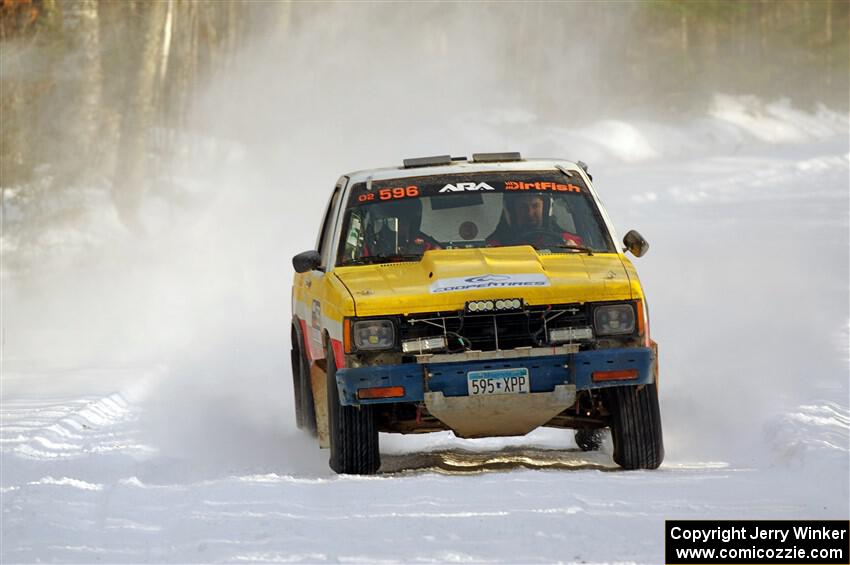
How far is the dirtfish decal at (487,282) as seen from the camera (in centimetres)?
798

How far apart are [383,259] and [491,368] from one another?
120 centimetres

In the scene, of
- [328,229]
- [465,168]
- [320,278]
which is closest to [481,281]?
[320,278]

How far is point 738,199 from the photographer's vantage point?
1425 inches

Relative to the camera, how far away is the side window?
31.8 ft

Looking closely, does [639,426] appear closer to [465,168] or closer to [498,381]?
[498,381]

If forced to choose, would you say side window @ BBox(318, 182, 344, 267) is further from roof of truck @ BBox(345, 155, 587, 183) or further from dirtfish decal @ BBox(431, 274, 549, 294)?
dirtfish decal @ BBox(431, 274, 549, 294)

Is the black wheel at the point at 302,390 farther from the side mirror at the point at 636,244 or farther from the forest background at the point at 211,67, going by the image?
the forest background at the point at 211,67

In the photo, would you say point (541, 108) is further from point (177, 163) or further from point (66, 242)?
point (66, 242)

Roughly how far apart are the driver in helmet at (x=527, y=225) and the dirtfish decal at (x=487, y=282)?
3.08ft

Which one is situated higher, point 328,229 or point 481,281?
point 328,229

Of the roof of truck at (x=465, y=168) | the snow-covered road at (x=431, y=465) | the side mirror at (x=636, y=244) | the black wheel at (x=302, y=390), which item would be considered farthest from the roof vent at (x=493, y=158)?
the snow-covered road at (x=431, y=465)

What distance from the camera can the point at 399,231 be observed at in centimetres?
910

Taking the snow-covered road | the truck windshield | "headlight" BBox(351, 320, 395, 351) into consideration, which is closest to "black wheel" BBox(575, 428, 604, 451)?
the snow-covered road

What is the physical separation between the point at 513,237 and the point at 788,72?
197ft
